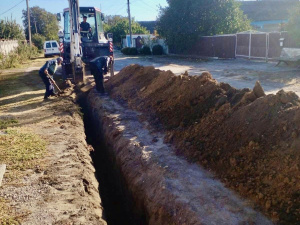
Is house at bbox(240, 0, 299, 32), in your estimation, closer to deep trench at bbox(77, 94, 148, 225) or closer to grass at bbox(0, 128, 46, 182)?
deep trench at bbox(77, 94, 148, 225)

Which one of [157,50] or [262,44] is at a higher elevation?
[262,44]

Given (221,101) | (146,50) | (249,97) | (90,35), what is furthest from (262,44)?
(249,97)

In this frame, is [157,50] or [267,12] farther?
[267,12]

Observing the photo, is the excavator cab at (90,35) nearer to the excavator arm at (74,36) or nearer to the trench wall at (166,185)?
the excavator arm at (74,36)

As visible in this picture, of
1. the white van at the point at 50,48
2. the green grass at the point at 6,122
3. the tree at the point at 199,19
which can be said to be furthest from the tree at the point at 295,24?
the white van at the point at 50,48

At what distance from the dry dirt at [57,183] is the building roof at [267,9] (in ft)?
115

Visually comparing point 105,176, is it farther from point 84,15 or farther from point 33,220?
point 84,15

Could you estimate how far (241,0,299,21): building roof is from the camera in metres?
37.6

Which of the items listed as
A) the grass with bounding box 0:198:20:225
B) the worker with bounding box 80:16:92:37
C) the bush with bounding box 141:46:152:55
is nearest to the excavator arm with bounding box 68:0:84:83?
the worker with bounding box 80:16:92:37

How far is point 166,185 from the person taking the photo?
4.39 m

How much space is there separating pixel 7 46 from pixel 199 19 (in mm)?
16527

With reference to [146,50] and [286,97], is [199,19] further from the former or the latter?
[286,97]

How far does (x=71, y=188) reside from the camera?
14.9 feet

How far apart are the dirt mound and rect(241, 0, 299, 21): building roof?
34213mm
